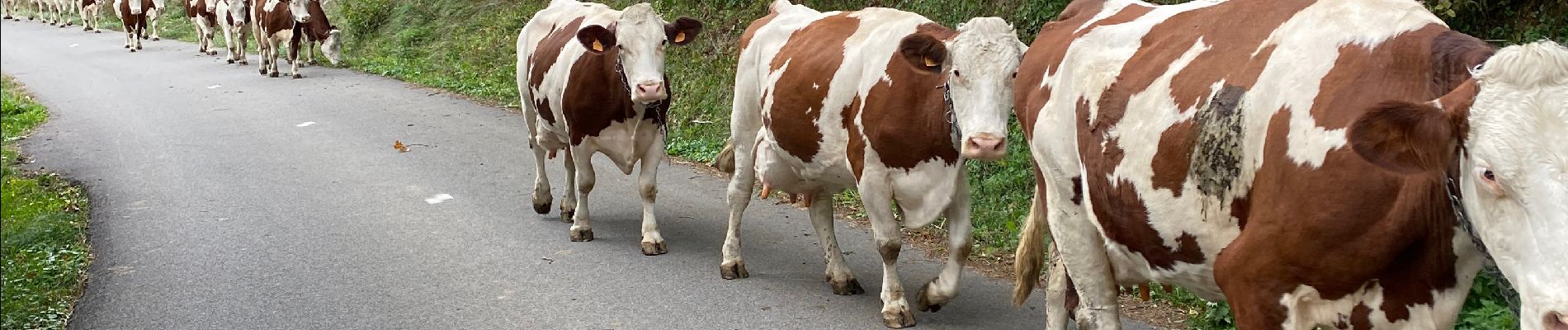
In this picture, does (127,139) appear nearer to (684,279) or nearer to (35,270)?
(35,270)

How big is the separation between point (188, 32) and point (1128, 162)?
31052 millimetres

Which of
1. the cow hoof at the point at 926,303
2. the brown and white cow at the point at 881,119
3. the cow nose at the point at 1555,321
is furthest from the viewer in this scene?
the cow hoof at the point at 926,303

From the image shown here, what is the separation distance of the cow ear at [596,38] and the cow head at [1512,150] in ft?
18.5

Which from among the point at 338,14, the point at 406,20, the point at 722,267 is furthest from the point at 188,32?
the point at 722,267

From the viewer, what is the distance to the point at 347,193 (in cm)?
1038

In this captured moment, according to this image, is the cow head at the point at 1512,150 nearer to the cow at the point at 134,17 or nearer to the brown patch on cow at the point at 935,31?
the brown patch on cow at the point at 935,31

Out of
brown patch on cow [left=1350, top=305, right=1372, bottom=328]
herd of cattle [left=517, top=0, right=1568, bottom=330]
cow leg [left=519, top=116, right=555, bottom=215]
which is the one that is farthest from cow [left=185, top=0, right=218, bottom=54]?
brown patch on cow [left=1350, top=305, right=1372, bottom=328]

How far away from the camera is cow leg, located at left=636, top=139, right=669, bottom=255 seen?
8.20 metres

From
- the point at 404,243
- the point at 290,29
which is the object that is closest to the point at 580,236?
the point at 404,243

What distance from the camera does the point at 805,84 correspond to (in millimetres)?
6746

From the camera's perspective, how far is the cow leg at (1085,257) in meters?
4.89

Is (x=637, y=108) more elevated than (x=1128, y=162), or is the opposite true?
(x=1128, y=162)

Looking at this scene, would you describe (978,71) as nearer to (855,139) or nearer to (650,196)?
(855,139)

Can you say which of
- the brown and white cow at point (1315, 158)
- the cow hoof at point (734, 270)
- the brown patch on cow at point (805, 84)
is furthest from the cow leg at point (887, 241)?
the brown and white cow at point (1315, 158)
